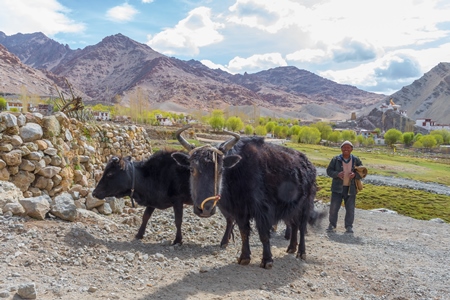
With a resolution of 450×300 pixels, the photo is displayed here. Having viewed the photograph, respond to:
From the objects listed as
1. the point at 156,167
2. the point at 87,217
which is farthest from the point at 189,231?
the point at 87,217

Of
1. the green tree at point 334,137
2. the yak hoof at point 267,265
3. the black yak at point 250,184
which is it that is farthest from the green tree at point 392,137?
the yak hoof at point 267,265

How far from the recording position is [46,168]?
755 centimetres

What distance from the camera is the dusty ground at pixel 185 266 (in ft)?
14.9

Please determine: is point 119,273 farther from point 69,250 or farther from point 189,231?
point 189,231

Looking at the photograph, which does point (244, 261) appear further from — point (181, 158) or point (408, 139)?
point (408, 139)

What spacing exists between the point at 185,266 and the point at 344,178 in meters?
5.00

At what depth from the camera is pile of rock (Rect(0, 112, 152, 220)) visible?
6527 millimetres

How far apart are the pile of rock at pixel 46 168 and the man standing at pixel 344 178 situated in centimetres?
510

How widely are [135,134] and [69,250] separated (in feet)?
28.3

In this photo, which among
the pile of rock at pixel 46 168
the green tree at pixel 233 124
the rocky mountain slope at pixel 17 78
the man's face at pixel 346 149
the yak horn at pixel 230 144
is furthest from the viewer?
the rocky mountain slope at pixel 17 78

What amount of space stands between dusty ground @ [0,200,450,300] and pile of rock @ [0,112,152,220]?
1.07ft

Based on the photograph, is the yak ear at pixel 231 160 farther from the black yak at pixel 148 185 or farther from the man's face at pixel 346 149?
the man's face at pixel 346 149

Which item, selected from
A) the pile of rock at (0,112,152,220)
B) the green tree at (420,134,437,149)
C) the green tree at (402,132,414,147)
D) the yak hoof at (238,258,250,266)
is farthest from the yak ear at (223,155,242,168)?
the green tree at (402,132,414,147)

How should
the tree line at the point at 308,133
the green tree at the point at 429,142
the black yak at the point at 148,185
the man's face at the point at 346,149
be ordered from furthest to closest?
the green tree at the point at 429,142, the tree line at the point at 308,133, the man's face at the point at 346,149, the black yak at the point at 148,185
